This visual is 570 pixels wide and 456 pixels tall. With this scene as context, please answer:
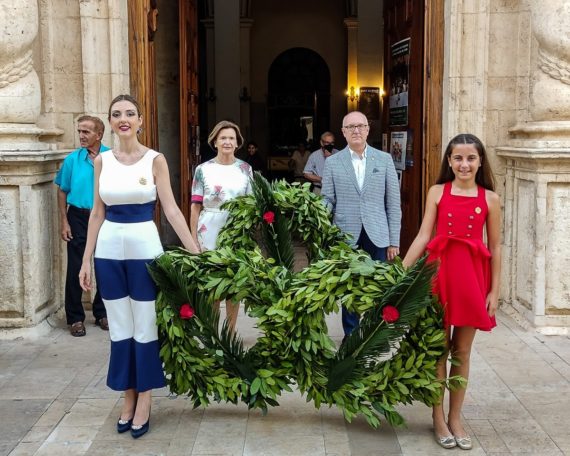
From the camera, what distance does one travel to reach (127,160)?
4.54 m

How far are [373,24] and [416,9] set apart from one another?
1179 cm

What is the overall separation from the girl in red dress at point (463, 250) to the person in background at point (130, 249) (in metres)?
1.41

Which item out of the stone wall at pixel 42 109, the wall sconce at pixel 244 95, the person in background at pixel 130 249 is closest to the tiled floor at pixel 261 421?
the person in background at pixel 130 249

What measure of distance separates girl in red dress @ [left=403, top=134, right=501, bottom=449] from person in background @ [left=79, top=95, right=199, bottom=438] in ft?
4.63

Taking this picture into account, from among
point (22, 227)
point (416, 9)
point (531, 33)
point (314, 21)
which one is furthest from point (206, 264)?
point (314, 21)

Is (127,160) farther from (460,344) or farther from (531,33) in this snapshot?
(531,33)

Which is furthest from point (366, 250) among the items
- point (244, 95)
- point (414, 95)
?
point (244, 95)

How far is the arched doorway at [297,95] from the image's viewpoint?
21.7 m

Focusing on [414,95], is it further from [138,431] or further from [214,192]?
[138,431]

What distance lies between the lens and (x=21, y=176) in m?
6.55

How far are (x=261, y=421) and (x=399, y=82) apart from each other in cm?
521

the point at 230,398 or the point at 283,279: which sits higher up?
the point at 283,279

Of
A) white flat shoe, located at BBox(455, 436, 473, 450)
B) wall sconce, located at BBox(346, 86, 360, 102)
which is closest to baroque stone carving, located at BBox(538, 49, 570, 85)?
white flat shoe, located at BBox(455, 436, 473, 450)

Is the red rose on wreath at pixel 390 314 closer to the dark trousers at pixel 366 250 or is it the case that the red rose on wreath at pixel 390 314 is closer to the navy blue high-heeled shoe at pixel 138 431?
the navy blue high-heeled shoe at pixel 138 431
